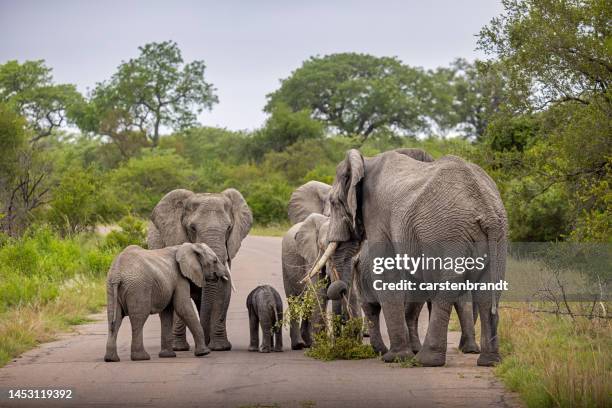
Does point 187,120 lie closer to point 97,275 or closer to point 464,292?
point 97,275

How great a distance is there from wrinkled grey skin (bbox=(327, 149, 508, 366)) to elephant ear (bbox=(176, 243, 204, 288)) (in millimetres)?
2227

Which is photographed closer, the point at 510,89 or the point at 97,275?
the point at 510,89

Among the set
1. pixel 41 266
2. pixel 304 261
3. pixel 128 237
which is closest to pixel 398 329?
pixel 304 261

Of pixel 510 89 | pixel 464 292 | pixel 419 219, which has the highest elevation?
pixel 510 89

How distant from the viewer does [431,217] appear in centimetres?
1133

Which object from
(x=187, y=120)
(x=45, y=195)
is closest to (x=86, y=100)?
(x=187, y=120)

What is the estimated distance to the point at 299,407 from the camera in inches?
376

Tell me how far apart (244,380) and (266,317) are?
2.81 metres

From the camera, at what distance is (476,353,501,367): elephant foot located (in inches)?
451

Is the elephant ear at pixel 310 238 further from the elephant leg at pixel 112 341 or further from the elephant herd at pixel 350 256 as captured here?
the elephant leg at pixel 112 341

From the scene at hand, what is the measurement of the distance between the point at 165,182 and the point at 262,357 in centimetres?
4154

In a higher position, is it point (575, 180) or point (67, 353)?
point (575, 180)

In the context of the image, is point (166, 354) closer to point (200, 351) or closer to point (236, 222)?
point (200, 351)

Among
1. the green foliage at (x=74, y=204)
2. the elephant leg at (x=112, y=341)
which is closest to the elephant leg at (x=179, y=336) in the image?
the elephant leg at (x=112, y=341)
